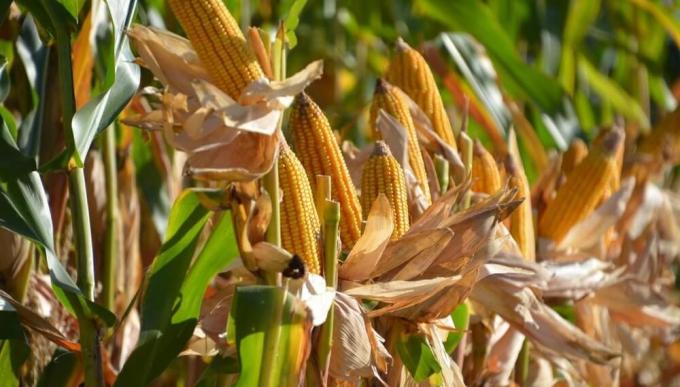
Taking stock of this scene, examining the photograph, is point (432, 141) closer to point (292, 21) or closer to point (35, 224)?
point (292, 21)

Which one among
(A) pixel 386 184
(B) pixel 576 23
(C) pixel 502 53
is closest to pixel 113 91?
(A) pixel 386 184

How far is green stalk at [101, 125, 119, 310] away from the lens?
1.89 metres

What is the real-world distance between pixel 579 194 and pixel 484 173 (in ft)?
1.00

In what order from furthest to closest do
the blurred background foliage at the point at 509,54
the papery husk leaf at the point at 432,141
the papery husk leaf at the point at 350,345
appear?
the blurred background foliage at the point at 509,54 → the papery husk leaf at the point at 432,141 → the papery husk leaf at the point at 350,345

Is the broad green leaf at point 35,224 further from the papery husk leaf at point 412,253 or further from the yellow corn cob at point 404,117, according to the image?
the yellow corn cob at point 404,117

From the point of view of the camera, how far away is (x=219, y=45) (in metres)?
1.24

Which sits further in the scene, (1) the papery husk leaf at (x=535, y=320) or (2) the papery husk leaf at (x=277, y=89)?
(1) the papery husk leaf at (x=535, y=320)

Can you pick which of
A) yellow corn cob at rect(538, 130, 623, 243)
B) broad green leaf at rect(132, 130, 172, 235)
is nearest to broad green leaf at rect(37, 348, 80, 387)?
broad green leaf at rect(132, 130, 172, 235)

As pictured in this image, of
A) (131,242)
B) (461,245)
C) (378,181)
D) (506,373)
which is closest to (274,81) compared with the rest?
(378,181)

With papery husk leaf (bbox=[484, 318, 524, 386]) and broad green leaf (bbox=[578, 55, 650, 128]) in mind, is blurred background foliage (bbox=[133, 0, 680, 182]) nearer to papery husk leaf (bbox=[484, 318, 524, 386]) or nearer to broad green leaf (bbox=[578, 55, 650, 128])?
broad green leaf (bbox=[578, 55, 650, 128])

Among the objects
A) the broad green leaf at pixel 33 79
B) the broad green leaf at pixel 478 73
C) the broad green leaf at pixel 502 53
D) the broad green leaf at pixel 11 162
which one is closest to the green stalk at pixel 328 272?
the broad green leaf at pixel 11 162

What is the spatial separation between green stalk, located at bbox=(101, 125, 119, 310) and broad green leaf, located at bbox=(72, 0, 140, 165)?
1.50 feet

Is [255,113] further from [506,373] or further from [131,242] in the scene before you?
[131,242]

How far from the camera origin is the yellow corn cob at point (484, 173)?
72.4 inches
